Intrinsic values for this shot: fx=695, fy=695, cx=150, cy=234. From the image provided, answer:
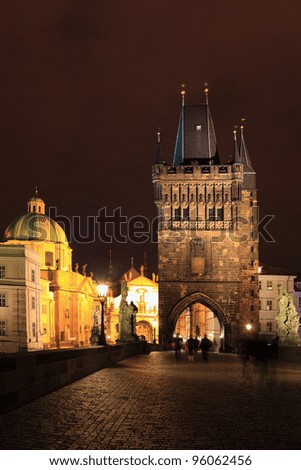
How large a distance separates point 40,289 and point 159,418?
205ft

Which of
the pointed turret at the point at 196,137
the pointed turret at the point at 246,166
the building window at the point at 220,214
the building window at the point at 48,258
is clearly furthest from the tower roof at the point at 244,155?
the building window at the point at 48,258

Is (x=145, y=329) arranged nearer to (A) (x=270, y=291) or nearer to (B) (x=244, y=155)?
(A) (x=270, y=291)

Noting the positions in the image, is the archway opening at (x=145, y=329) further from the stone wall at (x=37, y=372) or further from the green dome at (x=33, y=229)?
the stone wall at (x=37, y=372)

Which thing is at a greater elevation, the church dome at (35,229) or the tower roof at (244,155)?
the tower roof at (244,155)

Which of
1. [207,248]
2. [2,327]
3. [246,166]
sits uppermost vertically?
[246,166]

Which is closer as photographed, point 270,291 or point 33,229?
point 270,291

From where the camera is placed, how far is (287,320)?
37.1 m

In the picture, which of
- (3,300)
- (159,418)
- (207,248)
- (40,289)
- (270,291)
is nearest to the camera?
(159,418)

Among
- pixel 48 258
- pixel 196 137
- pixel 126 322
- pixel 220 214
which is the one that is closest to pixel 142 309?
pixel 48 258

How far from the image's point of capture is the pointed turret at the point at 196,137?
61875 millimetres

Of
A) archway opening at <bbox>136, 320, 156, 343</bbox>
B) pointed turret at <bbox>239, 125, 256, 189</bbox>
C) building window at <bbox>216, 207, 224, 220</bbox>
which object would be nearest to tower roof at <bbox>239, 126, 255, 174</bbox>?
pointed turret at <bbox>239, 125, 256, 189</bbox>

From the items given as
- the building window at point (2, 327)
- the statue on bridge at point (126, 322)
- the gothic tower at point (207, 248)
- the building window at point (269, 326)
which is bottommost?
the building window at point (269, 326)

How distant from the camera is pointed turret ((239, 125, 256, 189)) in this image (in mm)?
65875

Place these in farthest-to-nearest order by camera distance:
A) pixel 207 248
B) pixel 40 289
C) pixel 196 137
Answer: pixel 40 289 < pixel 196 137 < pixel 207 248
